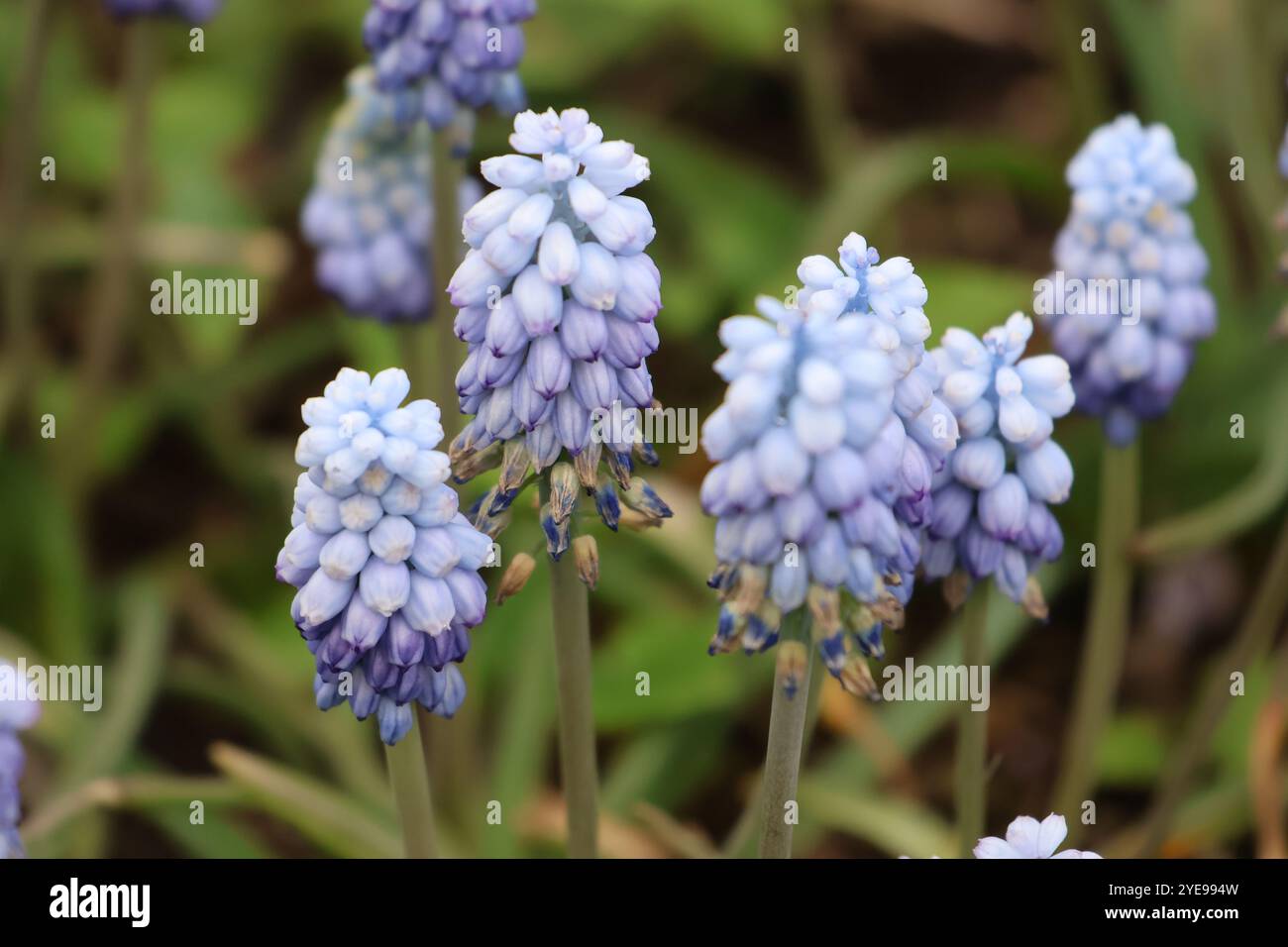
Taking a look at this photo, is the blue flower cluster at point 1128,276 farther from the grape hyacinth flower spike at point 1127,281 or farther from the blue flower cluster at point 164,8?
the blue flower cluster at point 164,8

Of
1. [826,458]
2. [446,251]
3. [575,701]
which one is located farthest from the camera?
[446,251]

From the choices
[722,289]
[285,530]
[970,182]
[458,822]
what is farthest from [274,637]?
[970,182]

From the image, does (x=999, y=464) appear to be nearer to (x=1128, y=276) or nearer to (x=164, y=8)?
(x=1128, y=276)

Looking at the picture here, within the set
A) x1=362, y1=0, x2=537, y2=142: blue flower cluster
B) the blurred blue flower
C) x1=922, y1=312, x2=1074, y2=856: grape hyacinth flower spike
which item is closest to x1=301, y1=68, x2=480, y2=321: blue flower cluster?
x1=362, y1=0, x2=537, y2=142: blue flower cluster

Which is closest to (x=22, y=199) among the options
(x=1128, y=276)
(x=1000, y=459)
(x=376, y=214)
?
(x=376, y=214)

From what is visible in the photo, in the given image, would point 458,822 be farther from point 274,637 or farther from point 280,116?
point 280,116

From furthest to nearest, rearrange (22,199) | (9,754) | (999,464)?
(22,199)
(999,464)
(9,754)

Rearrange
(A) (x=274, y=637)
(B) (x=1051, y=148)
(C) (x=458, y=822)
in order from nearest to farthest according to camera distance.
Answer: (C) (x=458, y=822), (A) (x=274, y=637), (B) (x=1051, y=148)
